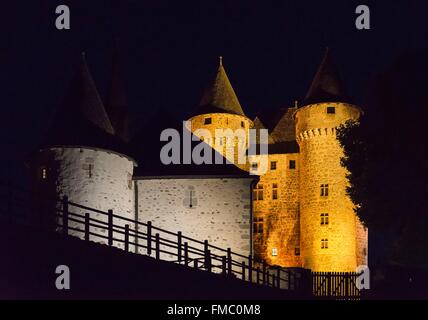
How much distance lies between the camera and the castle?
35656 millimetres

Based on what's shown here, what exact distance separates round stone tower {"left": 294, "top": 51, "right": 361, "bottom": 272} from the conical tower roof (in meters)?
4.09

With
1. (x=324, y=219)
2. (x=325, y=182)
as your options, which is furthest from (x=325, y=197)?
(x=324, y=219)

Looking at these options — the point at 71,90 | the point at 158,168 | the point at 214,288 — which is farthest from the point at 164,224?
the point at 214,288

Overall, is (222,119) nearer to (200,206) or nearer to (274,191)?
(274,191)

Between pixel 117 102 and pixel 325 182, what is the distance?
51.4ft

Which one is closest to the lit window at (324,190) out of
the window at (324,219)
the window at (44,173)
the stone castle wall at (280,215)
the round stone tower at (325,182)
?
the round stone tower at (325,182)

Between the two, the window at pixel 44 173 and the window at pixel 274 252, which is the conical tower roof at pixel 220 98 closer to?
the window at pixel 274 252

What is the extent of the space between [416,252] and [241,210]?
9.14 metres

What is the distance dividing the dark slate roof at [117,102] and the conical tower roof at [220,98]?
5.75 m

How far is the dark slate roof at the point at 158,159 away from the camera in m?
39.0

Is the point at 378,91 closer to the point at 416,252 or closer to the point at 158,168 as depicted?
the point at 416,252

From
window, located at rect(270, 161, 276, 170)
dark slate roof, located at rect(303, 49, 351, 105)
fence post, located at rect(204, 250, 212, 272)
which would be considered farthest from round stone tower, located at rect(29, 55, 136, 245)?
window, located at rect(270, 161, 276, 170)
